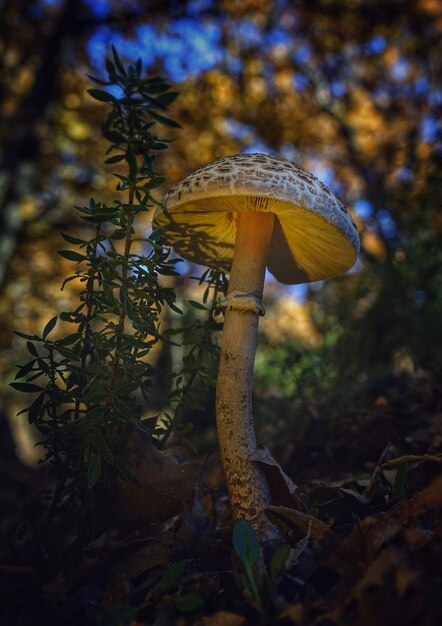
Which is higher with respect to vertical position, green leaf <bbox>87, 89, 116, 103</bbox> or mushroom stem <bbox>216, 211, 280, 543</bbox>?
green leaf <bbox>87, 89, 116, 103</bbox>

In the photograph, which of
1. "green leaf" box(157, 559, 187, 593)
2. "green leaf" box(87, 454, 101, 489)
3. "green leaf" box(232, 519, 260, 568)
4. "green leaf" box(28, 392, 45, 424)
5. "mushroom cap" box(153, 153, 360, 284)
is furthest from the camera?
"mushroom cap" box(153, 153, 360, 284)

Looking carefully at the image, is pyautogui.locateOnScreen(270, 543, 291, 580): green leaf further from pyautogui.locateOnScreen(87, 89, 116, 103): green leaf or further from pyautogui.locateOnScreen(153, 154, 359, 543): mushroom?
pyautogui.locateOnScreen(87, 89, 116, 103): green leaf

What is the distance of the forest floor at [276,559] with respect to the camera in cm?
118

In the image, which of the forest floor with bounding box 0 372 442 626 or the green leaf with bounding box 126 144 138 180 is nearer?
the forest floor with bounding box 0 372 442 626

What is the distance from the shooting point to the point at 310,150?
1348cm

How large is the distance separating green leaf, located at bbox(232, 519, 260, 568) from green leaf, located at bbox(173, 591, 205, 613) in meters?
0.19

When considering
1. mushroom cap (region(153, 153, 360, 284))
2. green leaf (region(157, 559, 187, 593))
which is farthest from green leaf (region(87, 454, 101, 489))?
mushroom cap (region(153, 153, 360, 284))

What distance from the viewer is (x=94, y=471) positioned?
1.68m

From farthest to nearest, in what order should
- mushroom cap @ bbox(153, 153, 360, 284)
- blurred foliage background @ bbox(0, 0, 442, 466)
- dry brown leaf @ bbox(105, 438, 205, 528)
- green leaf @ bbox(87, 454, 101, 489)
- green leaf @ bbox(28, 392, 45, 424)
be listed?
blurred foliage background @ bbox(0, 0, 442, 466) → dry brown leaf @ bbox(105, 438, 205, 528) → mushroom cap @ bbox(153, 153, 360, 284) → green leaf @ bbox(28, 392, 45, 424) → green leaf @ bbox(87, 454, 101, 489)

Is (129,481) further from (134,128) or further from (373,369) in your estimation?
(373,369)

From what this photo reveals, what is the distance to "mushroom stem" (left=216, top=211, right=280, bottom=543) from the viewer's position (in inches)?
75.7

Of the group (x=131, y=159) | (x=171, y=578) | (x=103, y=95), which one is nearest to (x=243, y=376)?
(x=171, y=578)

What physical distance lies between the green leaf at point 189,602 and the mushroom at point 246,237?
0.45 meters

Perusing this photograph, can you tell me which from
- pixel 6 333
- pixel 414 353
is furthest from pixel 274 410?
pixel 6 333
